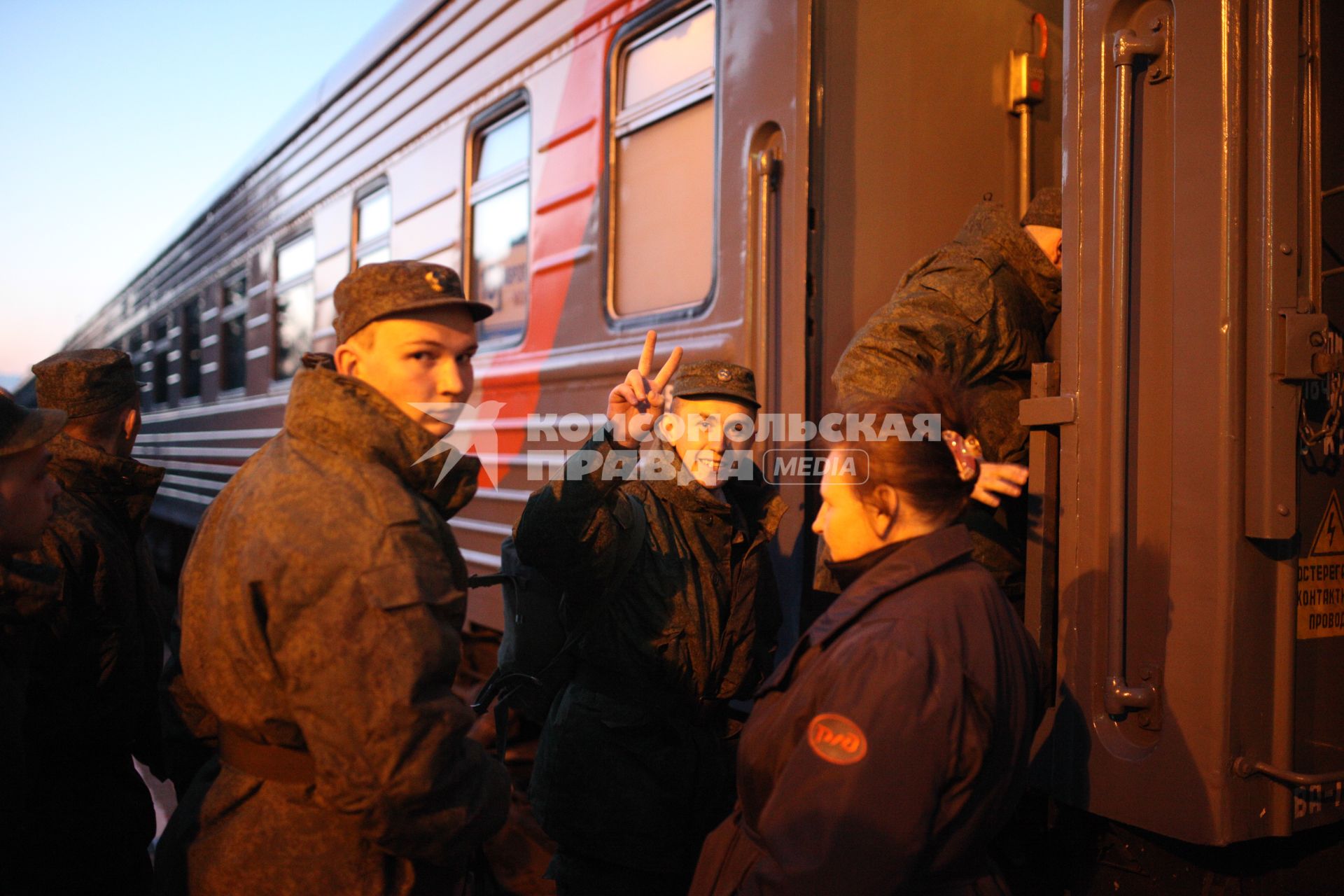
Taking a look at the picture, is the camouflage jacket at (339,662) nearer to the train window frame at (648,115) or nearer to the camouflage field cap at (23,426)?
the camouflage field cap at (23,426)

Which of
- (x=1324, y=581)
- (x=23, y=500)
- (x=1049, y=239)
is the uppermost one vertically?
(x=1049, y=239)

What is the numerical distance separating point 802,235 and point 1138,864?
5.65 feet

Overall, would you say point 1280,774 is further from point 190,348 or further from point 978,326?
point 190,348

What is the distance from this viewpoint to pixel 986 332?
2547 mm

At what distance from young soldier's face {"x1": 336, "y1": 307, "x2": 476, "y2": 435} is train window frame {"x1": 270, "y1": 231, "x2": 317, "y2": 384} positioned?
4.65 metres

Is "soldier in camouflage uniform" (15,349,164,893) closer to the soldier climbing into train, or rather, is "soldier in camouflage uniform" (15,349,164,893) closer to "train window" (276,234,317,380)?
the soldier climbing into train

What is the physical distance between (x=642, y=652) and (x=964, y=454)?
92cm

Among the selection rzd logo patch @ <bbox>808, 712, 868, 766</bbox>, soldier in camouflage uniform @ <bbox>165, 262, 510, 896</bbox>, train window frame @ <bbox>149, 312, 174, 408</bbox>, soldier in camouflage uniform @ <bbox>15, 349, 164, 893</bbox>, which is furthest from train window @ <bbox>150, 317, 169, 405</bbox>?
rzd logo patch @ <bbox>808, 712, 868, 766</bbox>

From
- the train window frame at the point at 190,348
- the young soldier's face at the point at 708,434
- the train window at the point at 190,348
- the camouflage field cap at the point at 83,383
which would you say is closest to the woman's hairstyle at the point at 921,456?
the young soldier's face at the point at 708,434

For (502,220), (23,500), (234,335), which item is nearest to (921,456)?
(23,500)

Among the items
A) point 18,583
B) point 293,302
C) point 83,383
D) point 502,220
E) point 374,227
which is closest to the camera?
point 18,583

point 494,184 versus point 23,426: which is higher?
point 494,184

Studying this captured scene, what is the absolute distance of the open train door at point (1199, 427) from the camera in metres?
1.92

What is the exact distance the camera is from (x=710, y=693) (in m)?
2.31
